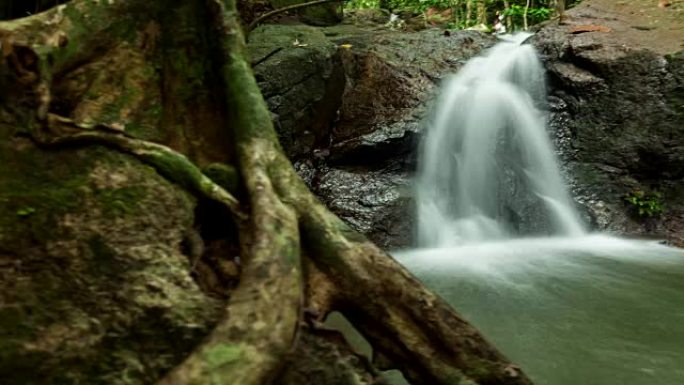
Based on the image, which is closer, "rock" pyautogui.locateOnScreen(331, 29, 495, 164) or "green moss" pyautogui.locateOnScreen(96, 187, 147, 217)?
"green moss" pyautogui.locateOnScreen(96, 187, 147, 217)

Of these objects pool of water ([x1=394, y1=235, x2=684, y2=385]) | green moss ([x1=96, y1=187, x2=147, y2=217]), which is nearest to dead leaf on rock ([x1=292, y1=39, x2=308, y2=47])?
pool of water ([x1=394, y1=235, x2=684, y2=385])

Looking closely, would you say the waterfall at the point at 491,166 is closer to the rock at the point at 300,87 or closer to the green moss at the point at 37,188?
the rock at the point at 300,87

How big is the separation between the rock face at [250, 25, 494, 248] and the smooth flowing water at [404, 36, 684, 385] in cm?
32

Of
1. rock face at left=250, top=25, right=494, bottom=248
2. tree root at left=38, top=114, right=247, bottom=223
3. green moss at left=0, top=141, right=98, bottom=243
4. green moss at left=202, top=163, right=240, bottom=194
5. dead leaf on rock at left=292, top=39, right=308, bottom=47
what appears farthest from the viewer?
Answer: dead leaf on rock at left=292, top=39, right=308, bottom=47

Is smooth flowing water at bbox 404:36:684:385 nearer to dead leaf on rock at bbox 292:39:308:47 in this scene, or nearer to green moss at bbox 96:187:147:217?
dead leaf on rock at bbox 292:39:308:47

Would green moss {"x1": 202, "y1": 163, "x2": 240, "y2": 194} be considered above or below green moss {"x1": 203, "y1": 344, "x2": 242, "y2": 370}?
above

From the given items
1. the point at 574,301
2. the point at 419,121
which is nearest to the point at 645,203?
the point at 419,121

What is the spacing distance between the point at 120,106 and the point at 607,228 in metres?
6.15

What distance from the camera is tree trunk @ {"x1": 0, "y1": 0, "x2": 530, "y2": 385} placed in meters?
1.92

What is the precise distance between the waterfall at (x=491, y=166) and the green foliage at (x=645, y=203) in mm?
683

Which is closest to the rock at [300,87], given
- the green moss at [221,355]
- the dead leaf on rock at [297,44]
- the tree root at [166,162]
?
the dead leaf on rock at [297,44]

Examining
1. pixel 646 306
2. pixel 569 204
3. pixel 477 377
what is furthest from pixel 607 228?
pixel 477 377

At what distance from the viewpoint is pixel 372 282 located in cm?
226

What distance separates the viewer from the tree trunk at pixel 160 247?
1.92 meters
